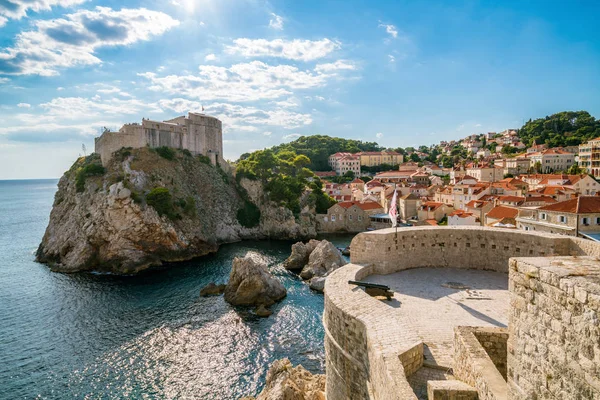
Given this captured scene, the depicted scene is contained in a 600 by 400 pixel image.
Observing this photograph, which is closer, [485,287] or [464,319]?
[464,319]

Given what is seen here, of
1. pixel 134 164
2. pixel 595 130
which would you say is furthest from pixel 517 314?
pixel 595 130

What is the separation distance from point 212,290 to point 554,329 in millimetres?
25711

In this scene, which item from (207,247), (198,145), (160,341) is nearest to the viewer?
(160,341)

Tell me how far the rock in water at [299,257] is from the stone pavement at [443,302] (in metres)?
22.5

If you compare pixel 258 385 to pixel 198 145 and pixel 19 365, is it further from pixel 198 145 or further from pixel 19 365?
pixel 198 145

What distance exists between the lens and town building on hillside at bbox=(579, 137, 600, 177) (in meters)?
63.2

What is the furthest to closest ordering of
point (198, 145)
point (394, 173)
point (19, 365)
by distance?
point (394, 173) < point (198, 145) < point (19, 365)

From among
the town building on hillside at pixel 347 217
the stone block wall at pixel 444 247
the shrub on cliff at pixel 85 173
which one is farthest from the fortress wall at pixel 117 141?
the stone block wall at pixel 444 247

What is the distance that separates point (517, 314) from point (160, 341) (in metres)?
20.1

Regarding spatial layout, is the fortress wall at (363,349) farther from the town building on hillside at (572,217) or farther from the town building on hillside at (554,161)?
the town building on hillside at (554,161)

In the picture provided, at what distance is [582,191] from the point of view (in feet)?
155

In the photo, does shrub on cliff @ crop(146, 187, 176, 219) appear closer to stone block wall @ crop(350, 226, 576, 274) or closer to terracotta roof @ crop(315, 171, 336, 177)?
stone block wall @ crop(350, 226, 576, 274)

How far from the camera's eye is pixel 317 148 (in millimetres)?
100750

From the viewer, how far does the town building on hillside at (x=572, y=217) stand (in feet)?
79.4
